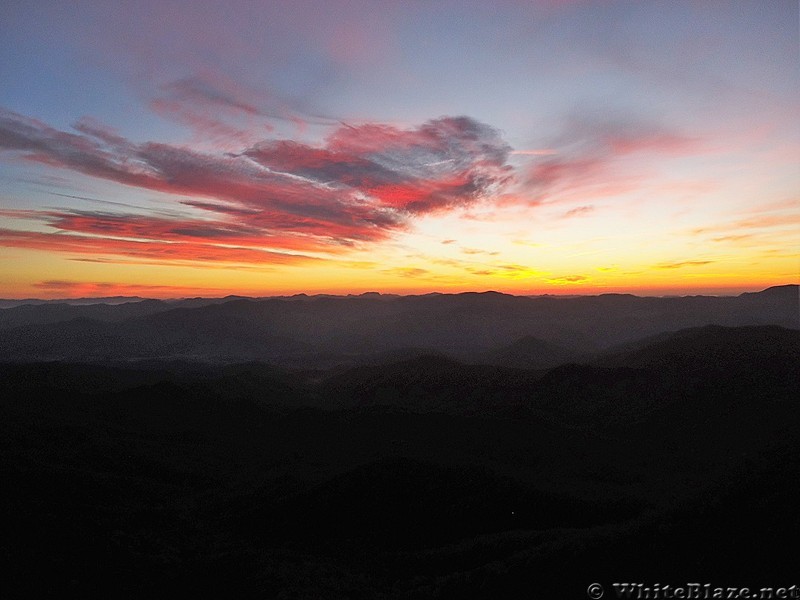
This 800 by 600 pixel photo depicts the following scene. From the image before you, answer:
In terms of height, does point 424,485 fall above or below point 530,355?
above

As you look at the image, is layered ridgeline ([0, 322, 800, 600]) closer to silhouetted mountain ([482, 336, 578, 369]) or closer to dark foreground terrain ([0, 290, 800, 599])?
dark foreground terrain ([0, 290, 800, 599])

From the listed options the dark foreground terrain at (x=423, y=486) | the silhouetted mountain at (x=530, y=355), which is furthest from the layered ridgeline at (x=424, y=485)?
the silhouetted mountain at (x=530, y=355)

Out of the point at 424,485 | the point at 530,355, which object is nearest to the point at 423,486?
the point at 424,485

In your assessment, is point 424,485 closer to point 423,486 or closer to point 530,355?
point 423,486

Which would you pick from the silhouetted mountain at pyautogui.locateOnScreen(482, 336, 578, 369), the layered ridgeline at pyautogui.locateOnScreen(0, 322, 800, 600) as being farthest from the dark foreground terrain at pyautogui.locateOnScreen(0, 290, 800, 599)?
the silhouetted mountain at pyautogui.locateOnScreen(482, 336, 578, 369)

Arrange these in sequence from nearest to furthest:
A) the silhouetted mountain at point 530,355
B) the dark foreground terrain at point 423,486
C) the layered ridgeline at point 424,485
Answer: the dark foreground terrain at point 423,486
the layered ridgeline at point 424,485
the silhouetted mountain at point 530,355

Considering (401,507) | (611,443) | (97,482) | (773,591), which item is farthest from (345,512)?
(611,443)

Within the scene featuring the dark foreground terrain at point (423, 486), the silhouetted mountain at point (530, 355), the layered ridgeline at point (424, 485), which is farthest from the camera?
the silhouetted mountain at point (530, 355)

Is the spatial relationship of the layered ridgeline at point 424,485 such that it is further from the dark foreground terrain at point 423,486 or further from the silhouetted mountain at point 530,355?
the silhouetted mountain at point 530,355
